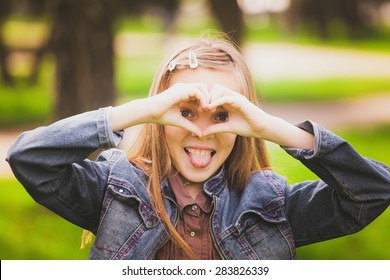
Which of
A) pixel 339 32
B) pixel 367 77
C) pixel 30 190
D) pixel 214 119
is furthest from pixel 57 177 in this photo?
pixel 339 32

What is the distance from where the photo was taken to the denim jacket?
1.94m

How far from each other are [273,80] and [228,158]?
33.7 feet

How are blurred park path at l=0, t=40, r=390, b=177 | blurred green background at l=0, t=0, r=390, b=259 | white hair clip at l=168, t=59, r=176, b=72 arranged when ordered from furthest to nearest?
blurred park path at l=0, t=40, r=390, b=177 → blurred green background at l=0, t=0, r=390, b=259 → white hair clip at l=168, t=59, r=176, b=72

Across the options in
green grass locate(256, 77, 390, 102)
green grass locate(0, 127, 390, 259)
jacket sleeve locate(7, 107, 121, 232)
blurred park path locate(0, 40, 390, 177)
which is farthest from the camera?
green grass locate(256, 77, 390, 102)

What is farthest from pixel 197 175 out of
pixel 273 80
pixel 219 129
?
pixel 273 80

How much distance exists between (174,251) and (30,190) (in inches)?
17.0

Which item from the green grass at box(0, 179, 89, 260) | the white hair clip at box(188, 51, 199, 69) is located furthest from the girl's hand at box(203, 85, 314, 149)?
the green grass at box(0, 179, 89, 260)

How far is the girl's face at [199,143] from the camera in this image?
205cm

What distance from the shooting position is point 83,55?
4.62 meters

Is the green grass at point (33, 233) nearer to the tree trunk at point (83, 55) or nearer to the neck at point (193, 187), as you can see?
the tree trunk at point (83, 55)

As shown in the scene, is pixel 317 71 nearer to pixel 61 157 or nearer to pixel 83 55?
pixel 83 55

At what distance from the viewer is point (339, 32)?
1870 centimetres

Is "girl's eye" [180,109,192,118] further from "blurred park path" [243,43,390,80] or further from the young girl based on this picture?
"blurred park path" [243,43,390,80]

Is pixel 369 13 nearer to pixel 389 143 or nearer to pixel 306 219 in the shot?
pixel 389 143
